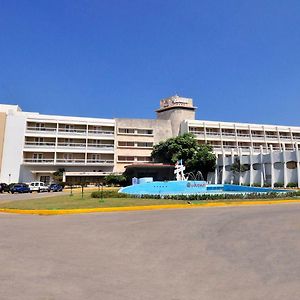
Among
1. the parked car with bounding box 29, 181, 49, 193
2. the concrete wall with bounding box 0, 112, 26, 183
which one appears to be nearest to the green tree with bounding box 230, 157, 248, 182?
the parked car with bounding box 29, 181, 49, 193

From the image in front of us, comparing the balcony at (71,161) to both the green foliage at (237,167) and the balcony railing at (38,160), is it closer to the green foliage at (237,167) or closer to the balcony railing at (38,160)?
the balcony railing at (38,160)

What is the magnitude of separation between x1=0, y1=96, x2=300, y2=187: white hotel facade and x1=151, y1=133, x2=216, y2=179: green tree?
8.09 ft

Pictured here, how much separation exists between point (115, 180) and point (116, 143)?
10.00 meters

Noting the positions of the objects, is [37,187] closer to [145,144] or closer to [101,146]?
[101,146]

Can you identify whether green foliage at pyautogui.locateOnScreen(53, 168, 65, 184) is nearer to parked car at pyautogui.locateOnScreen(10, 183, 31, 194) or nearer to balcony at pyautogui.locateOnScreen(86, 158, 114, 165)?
balcony at pyautogui.locateOnScreen(86, 158, 114, 165)

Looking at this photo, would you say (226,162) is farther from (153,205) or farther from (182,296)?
(182,296)

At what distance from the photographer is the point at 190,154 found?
184ft

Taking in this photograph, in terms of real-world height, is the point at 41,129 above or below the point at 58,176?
above

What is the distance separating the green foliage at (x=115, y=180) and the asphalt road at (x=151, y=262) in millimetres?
44027

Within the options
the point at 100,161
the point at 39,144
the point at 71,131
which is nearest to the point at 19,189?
the point at 39,144

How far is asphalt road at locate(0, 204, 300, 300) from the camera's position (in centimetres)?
478

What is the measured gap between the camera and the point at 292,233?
927cm

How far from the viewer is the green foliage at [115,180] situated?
180 ft

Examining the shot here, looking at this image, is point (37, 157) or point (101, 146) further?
point (101, 146)
